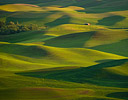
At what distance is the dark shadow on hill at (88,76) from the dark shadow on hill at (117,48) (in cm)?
2119

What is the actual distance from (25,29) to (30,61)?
5230cm

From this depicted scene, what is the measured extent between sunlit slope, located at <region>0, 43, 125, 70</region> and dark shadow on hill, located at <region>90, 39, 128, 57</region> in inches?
205

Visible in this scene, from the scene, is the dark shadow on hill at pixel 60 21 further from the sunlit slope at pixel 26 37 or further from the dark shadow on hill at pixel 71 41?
the dark shadow on hill at pixel 71 41

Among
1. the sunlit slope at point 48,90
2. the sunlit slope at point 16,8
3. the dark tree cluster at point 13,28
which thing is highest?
the sunlit slope at point 48,90

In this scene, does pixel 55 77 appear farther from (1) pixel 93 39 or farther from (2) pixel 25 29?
(2) pixel 25 29

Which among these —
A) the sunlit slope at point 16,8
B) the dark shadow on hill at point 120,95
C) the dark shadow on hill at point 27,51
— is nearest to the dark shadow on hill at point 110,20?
the sunlit slope at point 16,8

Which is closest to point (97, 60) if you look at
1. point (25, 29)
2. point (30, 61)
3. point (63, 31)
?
point (30, 61)

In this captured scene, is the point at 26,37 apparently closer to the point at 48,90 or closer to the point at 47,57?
the point at 47,57

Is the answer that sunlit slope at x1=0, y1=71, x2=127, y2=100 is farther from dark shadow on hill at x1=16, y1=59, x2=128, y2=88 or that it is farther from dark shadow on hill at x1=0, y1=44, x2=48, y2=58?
dark shadow on hill at x1=0, y1=44, x2=48, y2=58

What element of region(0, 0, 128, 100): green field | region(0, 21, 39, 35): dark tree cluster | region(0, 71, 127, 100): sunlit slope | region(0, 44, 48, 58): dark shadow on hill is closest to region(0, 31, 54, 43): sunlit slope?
region(0, 0, 128, 100): green field

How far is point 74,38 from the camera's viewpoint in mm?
69188

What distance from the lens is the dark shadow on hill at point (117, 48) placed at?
54.9m

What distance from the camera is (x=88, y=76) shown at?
3077 cm

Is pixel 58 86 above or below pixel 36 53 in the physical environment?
above
